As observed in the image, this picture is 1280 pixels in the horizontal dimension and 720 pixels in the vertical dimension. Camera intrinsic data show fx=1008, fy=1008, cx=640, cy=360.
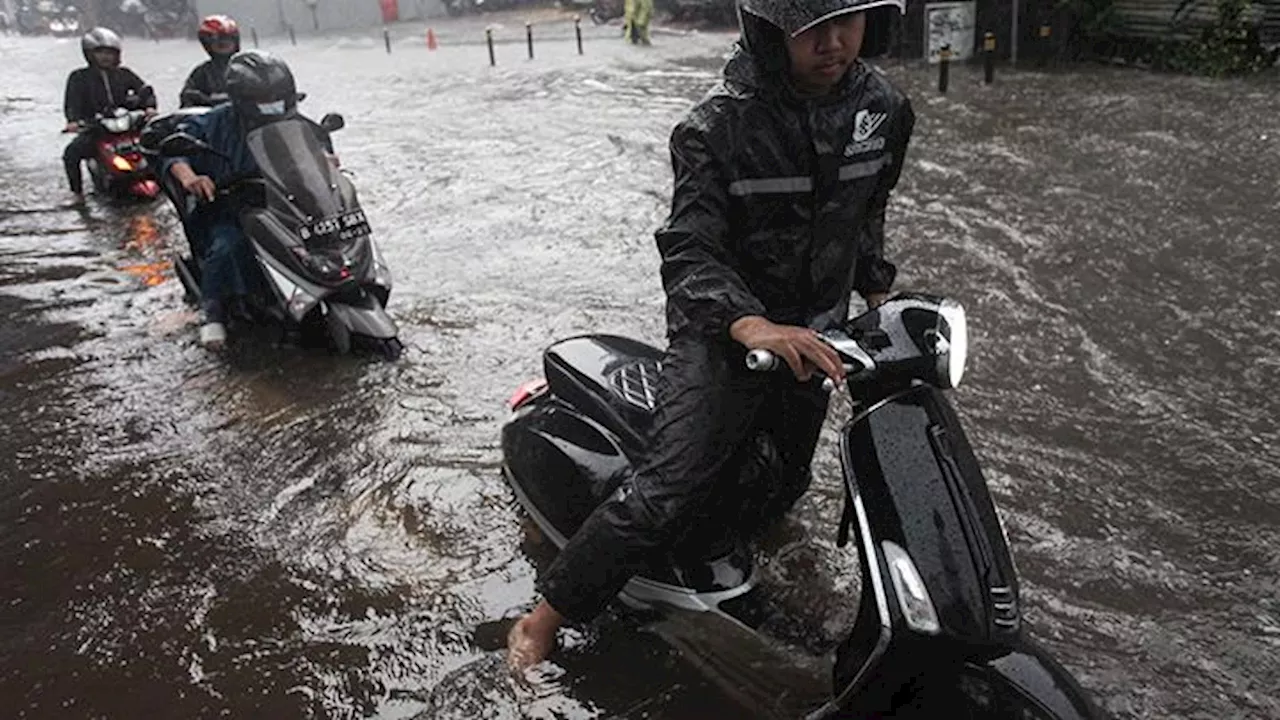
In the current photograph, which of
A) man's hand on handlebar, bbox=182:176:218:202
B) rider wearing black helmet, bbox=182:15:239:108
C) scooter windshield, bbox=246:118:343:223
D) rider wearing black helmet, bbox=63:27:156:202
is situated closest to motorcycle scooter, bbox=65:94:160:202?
rider wearing black helmet, bbox=63:27:156:202

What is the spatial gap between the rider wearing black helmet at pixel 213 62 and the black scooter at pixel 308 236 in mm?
1212

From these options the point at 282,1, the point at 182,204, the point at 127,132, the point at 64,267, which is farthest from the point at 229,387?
the point at 282,1

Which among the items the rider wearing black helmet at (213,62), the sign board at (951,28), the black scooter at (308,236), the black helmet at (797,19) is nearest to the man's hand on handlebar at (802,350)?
the black helmet at (797,19)

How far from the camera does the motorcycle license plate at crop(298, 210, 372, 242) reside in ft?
17.2

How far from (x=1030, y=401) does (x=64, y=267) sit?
22.2 feet

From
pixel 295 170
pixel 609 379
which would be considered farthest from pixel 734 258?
pixel 295 170

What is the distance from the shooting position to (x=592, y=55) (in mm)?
19641

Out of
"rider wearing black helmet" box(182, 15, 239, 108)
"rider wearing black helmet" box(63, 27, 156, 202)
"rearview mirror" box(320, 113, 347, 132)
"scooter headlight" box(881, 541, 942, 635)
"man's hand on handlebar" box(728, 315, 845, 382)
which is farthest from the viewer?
"rider wearing black helmet" box(63, 27, 156, 202)

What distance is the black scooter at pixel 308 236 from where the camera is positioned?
17.0 feet

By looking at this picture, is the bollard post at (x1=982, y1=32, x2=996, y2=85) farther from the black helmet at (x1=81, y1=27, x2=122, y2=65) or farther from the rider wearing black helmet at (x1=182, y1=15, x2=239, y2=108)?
the black helmet at (x1=81, y1=27, x2=122, y2=65)

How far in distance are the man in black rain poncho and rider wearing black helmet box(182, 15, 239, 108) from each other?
16.0 feet

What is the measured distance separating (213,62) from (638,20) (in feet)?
51.4

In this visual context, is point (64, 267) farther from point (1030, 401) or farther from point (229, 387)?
point (1030, 401)

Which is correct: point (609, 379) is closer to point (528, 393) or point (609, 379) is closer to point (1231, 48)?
point (528, 393)
